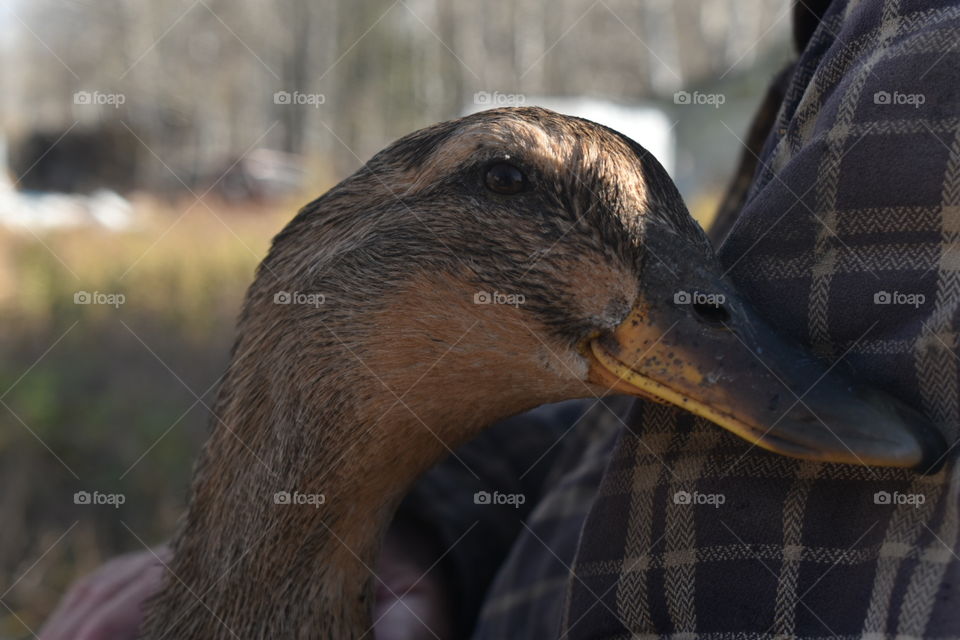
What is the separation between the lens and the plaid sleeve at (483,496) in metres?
1.98

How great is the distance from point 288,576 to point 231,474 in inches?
8.0

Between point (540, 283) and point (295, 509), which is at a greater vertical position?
point (540, 283)

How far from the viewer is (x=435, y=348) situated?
Result: 135 centimetres

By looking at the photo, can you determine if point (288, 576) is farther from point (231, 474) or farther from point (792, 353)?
point (792, 353)

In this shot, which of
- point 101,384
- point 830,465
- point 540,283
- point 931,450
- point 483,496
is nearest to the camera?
point 931,450

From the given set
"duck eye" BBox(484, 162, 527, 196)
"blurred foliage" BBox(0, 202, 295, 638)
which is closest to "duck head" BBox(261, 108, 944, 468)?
"duck eye" BBox(484, 162, 527, 196)

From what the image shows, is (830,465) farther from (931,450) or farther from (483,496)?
(483,496)

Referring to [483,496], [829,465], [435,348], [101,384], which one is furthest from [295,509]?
[101,384]

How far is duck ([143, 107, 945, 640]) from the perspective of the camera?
45.4 inches

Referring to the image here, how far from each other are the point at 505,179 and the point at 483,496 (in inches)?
39.2

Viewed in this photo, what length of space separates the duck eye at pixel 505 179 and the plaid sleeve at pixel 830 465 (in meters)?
0.32

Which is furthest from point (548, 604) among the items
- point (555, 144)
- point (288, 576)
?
point (555, 144)

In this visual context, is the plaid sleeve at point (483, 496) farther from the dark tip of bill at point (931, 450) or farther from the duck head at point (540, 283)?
the dark tip of bill at point (931, 450)

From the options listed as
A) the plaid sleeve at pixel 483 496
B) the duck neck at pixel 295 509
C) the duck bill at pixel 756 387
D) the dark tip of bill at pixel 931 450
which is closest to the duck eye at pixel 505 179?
the duck bill at pixel 756 387
